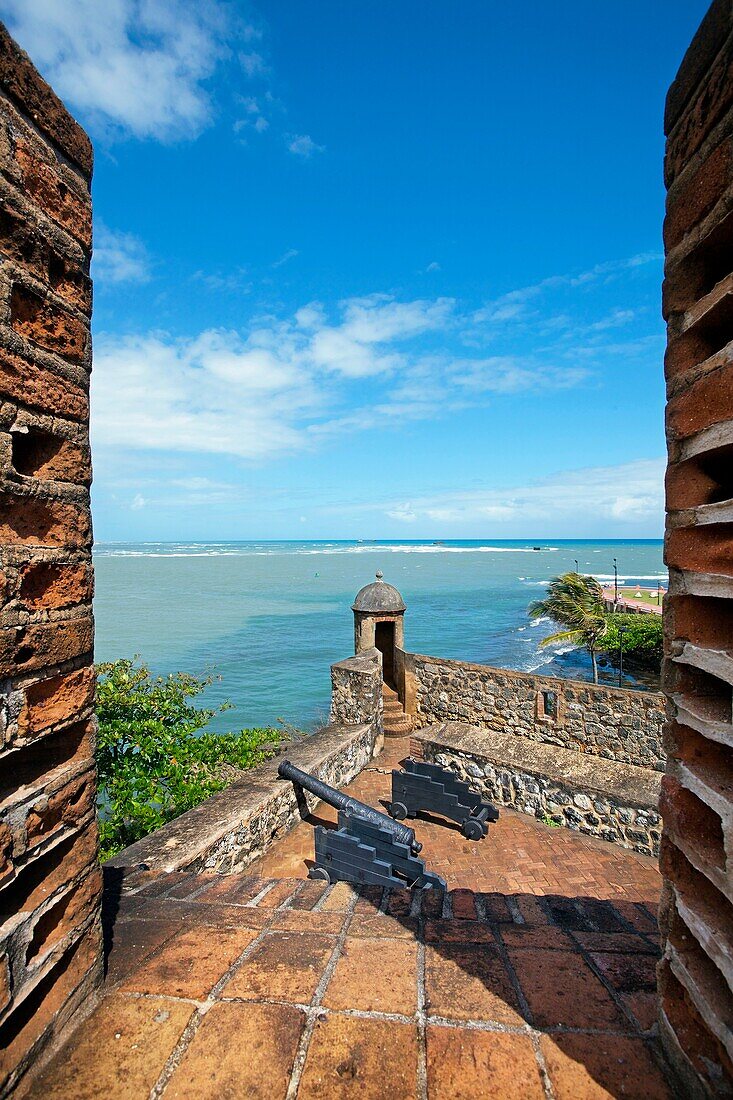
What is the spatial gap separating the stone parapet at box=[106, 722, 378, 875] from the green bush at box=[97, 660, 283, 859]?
0.76 m

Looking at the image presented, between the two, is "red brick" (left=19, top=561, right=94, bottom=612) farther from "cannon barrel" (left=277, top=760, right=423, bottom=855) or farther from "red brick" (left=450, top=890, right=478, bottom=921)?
"cannon barrel" (left=277, top=760, right=423, bottom=855)

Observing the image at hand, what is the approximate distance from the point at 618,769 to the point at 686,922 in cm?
599

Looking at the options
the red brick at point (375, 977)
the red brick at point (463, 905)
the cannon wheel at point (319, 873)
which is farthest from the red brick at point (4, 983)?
the cannon wheel at point (319, 873)

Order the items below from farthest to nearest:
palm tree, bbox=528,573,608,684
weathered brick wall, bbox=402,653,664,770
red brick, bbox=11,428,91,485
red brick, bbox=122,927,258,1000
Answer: palm tree, bbox=528,573,608,684
weathered brick wall, bbox=402,653,664,770
red brick, bbox=122,927,258,1000
red brick, bbox=11,428,91,485

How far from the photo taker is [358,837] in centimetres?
553

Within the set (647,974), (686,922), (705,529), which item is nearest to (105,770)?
(647,974)

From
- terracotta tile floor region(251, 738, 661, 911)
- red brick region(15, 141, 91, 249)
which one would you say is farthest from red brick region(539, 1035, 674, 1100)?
terracotta tile floor region(251, 738, 661, 911)

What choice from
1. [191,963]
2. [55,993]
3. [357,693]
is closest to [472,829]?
[357,693]

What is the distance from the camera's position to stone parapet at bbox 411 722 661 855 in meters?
6.39

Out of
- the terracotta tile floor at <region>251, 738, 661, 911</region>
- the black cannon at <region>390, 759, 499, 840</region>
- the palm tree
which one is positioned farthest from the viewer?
the palm tree

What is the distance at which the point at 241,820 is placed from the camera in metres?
5.48

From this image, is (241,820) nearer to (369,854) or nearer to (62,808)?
(369,854)

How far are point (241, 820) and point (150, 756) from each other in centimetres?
216

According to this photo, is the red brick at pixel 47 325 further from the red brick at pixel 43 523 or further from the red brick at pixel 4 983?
the red brick at pixel 4 983
